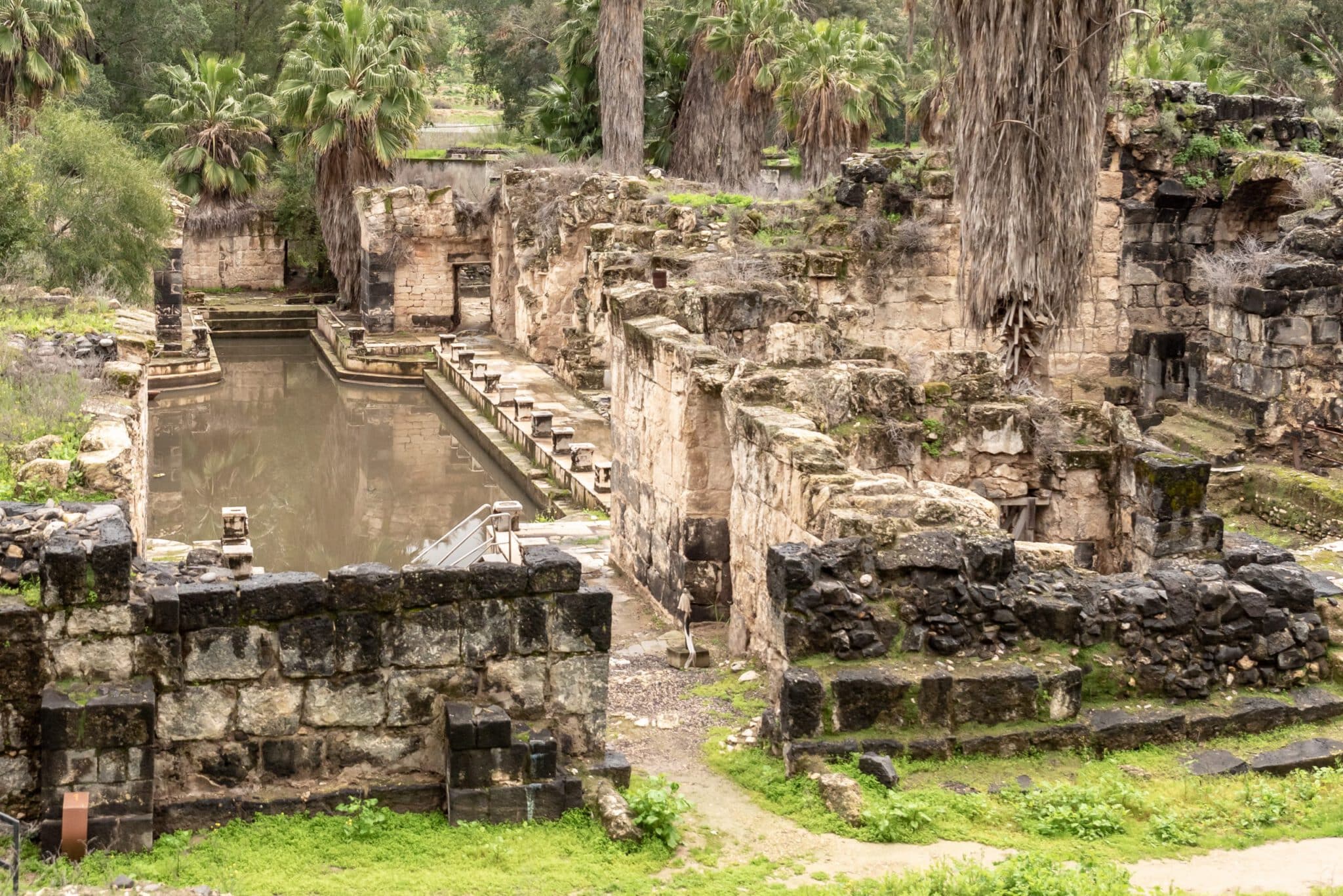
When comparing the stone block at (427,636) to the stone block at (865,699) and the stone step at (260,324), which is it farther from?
the stone step at (260,324)

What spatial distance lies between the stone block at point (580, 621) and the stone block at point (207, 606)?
63.9 inches

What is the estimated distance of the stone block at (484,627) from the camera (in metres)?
8.17

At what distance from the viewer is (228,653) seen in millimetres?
7887

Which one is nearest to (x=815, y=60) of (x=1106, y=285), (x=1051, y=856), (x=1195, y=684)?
(x=1106, y=285)

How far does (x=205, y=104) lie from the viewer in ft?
129

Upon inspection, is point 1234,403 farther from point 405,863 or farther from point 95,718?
point 95,718

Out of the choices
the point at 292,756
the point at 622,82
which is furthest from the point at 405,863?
the point at 622,82

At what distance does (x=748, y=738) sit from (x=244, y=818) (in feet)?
9.91

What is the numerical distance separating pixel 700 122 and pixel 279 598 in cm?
2912

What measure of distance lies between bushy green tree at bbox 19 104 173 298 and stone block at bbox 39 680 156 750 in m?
16.1

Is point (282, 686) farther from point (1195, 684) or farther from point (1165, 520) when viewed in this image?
point (1165, 520)

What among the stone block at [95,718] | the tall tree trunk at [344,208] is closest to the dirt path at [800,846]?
the stone block at [95,718]

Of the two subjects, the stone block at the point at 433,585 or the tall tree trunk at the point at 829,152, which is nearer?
the stone block at the point at 433,585

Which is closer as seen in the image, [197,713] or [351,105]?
[197,713]
